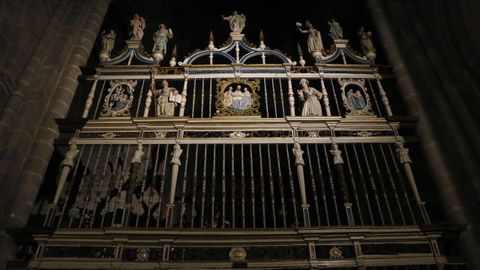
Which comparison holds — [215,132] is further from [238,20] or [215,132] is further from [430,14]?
[430,14]

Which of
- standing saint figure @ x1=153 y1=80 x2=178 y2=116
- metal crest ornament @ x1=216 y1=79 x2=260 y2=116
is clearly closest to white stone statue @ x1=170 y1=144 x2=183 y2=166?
standing saint figure @ x1=153 y1=80 x2=178 y2=116

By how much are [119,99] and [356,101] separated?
4963 mm

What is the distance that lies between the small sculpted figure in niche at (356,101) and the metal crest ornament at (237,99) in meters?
1.94

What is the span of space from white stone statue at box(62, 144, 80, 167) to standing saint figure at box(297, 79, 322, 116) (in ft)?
14.6

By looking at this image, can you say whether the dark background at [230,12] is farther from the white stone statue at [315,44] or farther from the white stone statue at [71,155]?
the white stone statue at [71,155]

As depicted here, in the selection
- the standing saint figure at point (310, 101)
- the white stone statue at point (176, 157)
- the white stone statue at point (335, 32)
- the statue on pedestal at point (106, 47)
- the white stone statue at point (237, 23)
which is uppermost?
the white stone statue at point (237, 23)

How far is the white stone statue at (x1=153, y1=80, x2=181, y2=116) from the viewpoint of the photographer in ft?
29.3

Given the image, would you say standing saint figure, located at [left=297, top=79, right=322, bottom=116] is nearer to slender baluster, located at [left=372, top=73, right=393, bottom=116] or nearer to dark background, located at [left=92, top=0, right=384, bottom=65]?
slender baluster, located at [left=372, top=73, right=393, bottom=116]

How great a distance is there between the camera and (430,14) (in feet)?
31.3

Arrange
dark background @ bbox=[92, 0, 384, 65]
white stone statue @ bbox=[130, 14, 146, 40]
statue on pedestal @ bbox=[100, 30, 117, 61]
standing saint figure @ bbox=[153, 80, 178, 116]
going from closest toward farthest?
standing saint figure @ bbox=[153, 80, 178, 116] < statue on pedestal @ bbox=[100, 30, 117, 61] < white stone statue @ bbox=[130, 14, 146, 40] < dark background @ bbox=[92, 0, 384, 65]

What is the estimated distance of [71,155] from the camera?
25.5 ft

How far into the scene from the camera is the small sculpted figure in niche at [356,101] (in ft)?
29.3

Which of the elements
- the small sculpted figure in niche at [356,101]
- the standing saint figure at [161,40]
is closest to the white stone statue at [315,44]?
the small sculpted figure in niche at [356,101]

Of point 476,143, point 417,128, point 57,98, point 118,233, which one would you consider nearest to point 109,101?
point 57,98
